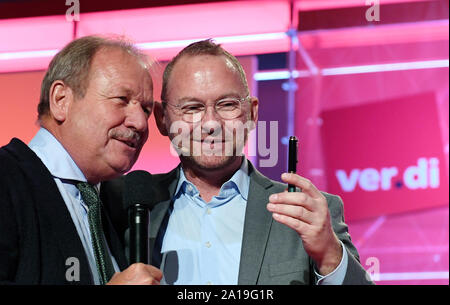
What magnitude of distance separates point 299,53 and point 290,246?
1.53 m

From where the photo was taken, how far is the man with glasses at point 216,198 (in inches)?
63.3

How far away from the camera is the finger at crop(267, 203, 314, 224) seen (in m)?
1.31

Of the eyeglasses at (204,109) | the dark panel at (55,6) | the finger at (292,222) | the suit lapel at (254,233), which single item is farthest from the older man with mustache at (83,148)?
the dark panel at (55,6)

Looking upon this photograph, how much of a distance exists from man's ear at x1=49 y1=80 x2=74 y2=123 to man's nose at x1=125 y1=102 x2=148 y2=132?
162 millimetres

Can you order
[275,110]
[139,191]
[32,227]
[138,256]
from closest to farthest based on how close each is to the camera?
[138,256], [32,227], [139,191], [275,110]

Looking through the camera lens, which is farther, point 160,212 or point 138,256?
point 160,212

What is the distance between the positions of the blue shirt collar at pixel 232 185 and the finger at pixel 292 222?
465 mm

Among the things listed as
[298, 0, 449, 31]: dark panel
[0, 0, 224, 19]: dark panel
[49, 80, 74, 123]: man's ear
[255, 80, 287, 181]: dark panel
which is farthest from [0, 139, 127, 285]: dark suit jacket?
[298, 0, 449, 31]: dark panel

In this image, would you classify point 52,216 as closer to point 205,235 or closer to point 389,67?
point 205,235

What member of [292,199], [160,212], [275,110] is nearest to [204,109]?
[160,212]

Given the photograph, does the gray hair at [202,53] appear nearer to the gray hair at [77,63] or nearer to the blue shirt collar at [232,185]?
the gray hair at [77,63]

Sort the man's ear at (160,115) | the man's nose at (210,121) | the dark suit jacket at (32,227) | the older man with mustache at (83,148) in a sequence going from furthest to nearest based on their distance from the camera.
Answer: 1. the man's ear at (160,115)
2. the man's nose at (210,121)
3. the older man with mustache at (83,148)
4. the dark suit jacket at (32,227)

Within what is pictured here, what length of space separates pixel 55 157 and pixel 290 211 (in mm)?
676

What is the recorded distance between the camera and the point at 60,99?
65.5 inches
